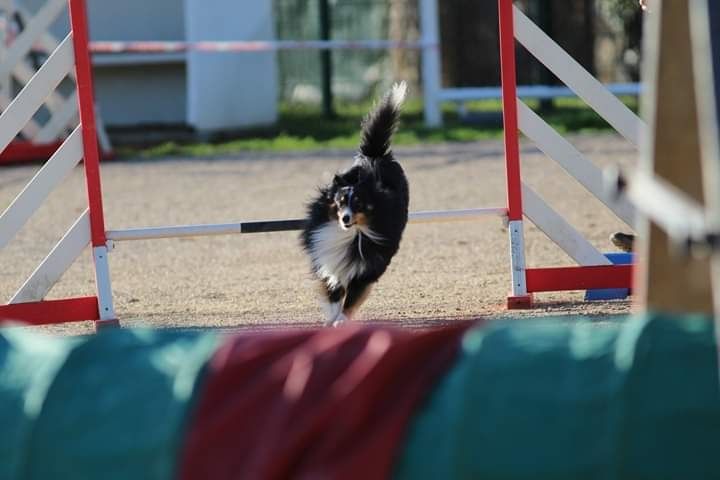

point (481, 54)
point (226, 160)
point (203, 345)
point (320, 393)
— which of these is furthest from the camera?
point (481, 54)

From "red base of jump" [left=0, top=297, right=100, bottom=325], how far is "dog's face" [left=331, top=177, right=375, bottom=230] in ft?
4.32

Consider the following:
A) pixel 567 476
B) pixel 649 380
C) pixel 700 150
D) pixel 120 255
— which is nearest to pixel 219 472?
pixel 567 476

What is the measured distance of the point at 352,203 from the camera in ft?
21.9

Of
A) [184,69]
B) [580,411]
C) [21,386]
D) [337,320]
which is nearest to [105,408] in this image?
[21,386]

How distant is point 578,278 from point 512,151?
0.74m

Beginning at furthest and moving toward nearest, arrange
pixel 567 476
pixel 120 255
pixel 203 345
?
pixel 120 255 → pixel 203 345 → pixel 567 476

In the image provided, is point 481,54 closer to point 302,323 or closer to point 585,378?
point 302,323

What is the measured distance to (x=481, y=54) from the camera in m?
22.1

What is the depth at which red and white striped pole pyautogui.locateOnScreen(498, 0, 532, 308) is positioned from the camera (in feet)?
A: 22.2

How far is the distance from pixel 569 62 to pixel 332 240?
5.03 ft

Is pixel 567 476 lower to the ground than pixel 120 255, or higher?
higher

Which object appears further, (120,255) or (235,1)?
(235,1)

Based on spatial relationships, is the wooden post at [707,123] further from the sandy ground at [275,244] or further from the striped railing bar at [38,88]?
the striped railing bar at [38,88]

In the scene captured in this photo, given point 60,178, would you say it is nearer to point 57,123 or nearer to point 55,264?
point 55,264
